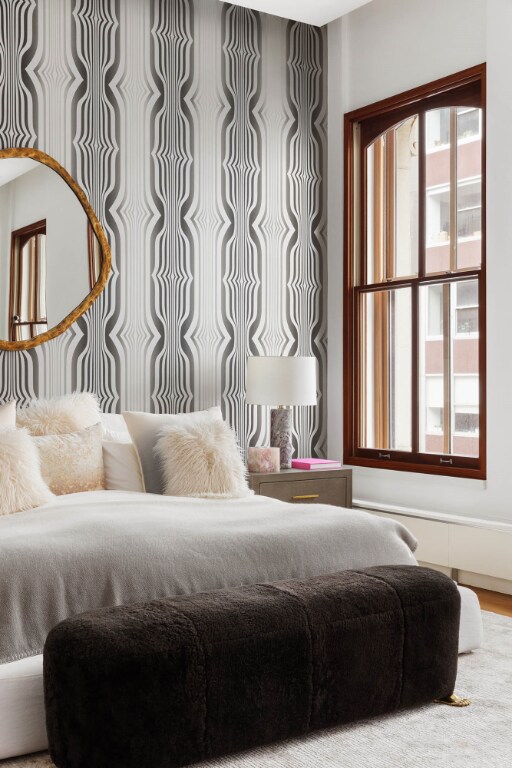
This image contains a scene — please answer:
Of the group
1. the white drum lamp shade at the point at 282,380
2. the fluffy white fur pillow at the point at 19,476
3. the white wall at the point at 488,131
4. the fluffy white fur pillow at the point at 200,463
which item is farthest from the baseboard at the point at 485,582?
the fluffy white fur pillow at the point at 19,476

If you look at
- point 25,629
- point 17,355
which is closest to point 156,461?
point 17,355

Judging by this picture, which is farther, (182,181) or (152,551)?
(182,181)

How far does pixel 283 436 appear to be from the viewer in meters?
4.68

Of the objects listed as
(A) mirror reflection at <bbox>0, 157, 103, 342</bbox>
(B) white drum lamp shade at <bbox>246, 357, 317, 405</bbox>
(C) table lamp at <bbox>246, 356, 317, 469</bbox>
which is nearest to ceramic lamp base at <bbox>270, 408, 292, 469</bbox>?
(C) table lamp at <bbox>246, 356, 317, 469</bbox>

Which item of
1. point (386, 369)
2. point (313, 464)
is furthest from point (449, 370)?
point (313, 464)

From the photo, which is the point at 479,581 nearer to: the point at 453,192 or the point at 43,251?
the point at 453,192

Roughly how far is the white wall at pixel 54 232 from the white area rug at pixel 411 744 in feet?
8.15

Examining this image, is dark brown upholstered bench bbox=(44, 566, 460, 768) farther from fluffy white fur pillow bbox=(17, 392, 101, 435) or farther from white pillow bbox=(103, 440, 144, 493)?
fluffy white fur pillow bbox=(17, 392, 101, 435)

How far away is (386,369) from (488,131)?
1.44 metres

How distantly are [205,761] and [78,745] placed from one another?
374 millimetres

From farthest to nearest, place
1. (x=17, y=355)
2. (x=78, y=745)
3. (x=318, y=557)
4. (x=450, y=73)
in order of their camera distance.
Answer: (x=450, y=73)
(x=17, y=355)
(x=318, y=557)
(x=78, y=745)

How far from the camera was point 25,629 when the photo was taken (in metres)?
2.30

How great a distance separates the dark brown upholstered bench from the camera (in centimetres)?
205

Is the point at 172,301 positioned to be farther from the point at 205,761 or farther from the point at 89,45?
the point at 205,761
